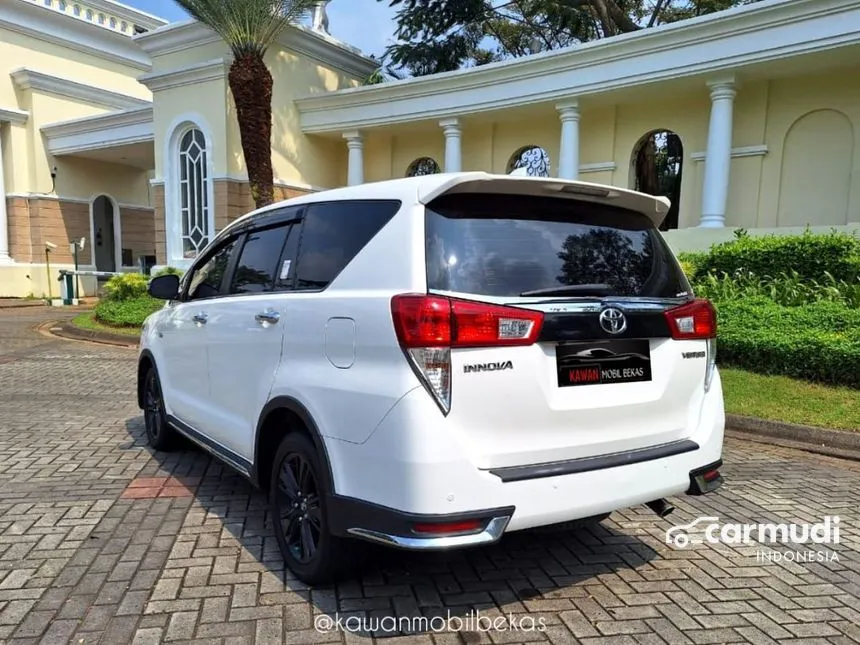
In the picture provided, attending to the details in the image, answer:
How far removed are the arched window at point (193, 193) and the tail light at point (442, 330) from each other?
1504 cm

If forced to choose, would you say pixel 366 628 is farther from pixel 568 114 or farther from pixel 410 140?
pixel 410 140

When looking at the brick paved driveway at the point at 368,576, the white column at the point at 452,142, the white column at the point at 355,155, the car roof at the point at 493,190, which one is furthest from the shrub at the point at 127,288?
the car roof at the point at 493,190

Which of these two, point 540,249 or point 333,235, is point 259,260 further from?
point 540,249

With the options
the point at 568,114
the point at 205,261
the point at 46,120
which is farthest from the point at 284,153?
the point at 205,261

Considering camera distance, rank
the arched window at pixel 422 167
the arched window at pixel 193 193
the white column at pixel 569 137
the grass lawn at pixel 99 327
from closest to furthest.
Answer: the grass lawn at pixel 99 327, the white column at pixel 569 137, the arched window at pixel 193 193, the arched window at pixel 422 167

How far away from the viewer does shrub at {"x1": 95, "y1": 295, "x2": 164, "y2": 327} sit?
13.1 m

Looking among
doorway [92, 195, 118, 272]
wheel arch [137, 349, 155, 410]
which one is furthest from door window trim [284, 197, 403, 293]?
doorway [92, 195, 118, 272]

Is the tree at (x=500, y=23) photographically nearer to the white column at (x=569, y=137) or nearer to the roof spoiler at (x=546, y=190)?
the white column at (x=569, y=137)

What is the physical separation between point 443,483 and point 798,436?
4878 mm

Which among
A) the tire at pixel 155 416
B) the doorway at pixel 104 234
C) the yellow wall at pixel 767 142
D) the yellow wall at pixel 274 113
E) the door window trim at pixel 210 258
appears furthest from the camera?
the doorway at pixel 104 234

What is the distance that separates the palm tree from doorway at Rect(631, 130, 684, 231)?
28.1ft

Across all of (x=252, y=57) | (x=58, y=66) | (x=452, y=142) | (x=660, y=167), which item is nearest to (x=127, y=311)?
(x=252, y=57)

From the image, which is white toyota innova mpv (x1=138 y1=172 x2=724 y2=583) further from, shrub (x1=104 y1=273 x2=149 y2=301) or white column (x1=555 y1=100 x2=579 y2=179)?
shrub (x1=104 y1=273 x2=149 y2=301)

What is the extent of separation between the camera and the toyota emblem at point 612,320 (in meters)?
2.64
